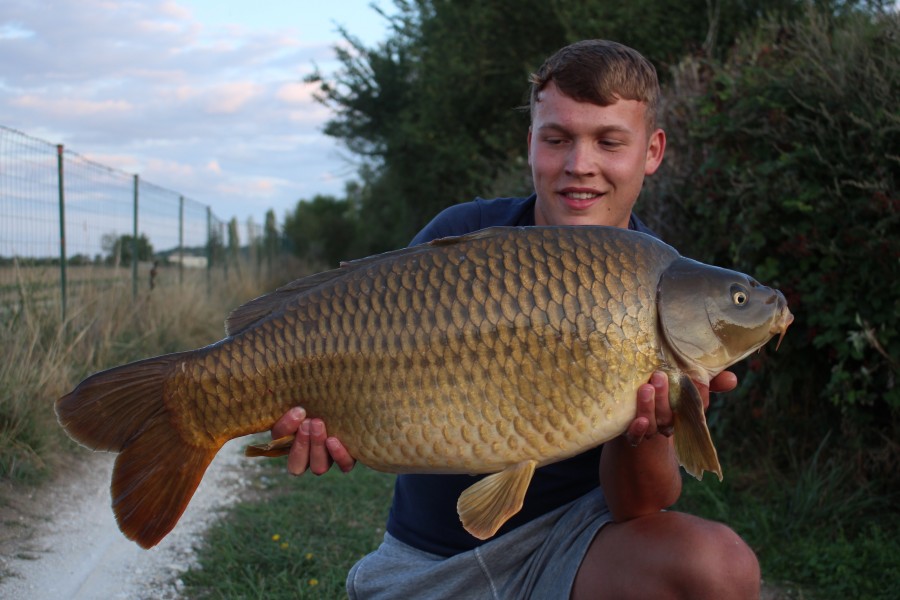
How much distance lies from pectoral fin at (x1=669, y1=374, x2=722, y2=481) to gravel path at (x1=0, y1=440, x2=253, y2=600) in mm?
1908

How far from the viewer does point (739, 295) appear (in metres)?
1.71

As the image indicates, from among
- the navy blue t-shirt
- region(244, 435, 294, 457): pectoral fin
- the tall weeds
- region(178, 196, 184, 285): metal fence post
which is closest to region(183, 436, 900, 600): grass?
the navy blue t-shirt

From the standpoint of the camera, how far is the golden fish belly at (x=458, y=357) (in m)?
1.63

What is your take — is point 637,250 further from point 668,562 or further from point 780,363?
point 780,363

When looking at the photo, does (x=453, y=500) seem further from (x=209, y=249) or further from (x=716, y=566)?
(x=209, y=249)

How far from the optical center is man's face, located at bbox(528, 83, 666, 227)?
2240 millimetres

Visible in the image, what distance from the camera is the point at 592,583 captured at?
1.88 m

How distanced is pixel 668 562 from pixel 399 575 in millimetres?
700

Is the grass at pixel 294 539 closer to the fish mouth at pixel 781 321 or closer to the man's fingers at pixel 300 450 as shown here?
the man's fingers at pixel 300 450

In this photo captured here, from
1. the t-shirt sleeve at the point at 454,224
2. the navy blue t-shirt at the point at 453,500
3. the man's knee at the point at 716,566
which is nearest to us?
the man's knee at the point at 716,566

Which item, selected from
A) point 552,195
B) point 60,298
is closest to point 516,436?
point 552,195

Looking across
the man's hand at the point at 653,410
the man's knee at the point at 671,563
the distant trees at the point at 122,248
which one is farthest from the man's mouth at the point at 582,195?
the distant trees at the point at 122,248

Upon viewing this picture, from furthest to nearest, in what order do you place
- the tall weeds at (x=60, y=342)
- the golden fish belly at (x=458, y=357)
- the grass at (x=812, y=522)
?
the tall weeds at (x=60, y=342)
the grass at (x=812, y=522)
the golden fish belly at (x=458, y=357)

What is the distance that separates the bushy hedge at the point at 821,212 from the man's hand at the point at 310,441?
212 centimetres
